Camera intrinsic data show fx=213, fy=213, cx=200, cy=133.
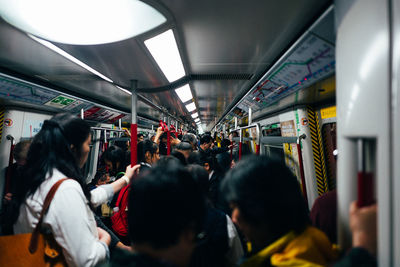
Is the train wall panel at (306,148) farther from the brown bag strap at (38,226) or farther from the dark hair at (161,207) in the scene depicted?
the brown bag strap at (38,226)

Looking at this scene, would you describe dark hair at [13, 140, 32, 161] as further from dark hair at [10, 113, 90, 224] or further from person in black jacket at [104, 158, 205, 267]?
person in black jacket at [104, 158, 205, 267]

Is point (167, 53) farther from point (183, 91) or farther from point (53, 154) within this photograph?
point (183, 91)

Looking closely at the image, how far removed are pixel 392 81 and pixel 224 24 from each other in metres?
1.08

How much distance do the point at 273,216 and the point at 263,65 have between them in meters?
1.80

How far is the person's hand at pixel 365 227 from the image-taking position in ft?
2.32

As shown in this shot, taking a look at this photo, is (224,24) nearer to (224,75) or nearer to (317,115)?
(224,75)

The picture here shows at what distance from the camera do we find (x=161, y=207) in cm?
74

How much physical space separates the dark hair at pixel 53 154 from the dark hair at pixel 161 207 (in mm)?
741

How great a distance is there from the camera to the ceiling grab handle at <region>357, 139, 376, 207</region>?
74cm

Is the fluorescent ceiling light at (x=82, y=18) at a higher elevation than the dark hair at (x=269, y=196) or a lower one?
higher

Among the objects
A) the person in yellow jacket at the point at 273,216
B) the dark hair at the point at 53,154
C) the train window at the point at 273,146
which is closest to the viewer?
the person in yellow jacket at the point at 273,216

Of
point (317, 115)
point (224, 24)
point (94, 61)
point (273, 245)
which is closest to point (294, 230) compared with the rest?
point (273, 245)

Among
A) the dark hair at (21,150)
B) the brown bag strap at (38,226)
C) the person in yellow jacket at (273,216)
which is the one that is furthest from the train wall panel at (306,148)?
the dark hair at (21,150)

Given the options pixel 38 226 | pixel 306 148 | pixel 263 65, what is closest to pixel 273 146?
pixel 306 148
